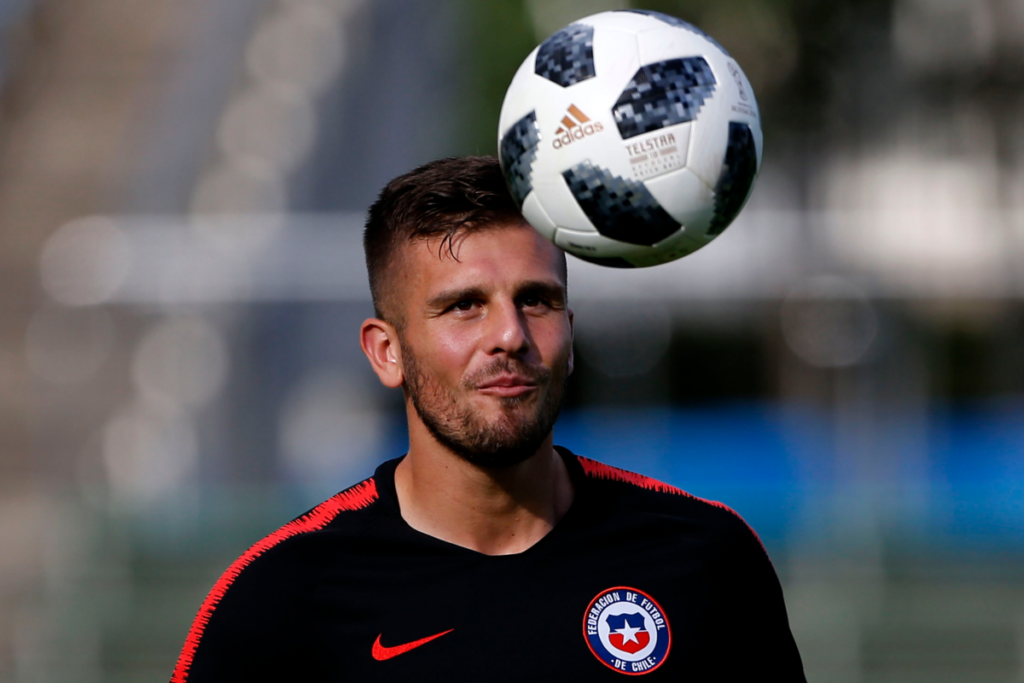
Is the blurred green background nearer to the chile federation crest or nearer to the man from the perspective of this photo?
the man

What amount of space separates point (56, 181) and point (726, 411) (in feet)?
42.8

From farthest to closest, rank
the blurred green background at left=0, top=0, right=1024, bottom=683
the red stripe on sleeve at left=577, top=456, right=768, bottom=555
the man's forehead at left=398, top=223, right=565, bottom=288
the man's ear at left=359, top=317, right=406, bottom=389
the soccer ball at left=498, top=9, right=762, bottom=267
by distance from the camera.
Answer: the blurred green background at left=0, top=0, right=1024, bottom=683
the red stripe on sleeve at left=577, top=456, right=768, bottom=555
the man's ear at left=359, top=317, right=406, bottom=389
the man's forehead at left=398, top=223, right=565, bottom=288
the soccer ball at left=498, top=9, right=762, bottom=267

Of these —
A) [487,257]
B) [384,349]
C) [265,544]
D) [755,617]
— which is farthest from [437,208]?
[755,617]

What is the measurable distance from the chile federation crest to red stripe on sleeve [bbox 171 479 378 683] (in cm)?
76

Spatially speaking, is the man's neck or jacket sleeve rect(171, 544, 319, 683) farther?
the man's neck

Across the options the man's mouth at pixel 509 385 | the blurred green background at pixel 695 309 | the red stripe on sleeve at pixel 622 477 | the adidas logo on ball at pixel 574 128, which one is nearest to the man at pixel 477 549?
the man's mouth at pixel 509 385

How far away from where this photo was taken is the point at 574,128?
276 cm

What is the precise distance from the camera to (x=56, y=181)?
20641 millimetres

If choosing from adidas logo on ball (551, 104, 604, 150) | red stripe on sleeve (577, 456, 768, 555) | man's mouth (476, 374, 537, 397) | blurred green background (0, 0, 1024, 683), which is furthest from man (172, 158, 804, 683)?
blurred green background (0, 0, 1024, 683)

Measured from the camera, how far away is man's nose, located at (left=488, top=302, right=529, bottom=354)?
2.87m

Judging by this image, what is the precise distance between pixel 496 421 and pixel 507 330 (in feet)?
0.81

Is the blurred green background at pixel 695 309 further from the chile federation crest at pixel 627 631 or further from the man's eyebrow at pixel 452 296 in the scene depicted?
the chile federation crest at pixel 627 631

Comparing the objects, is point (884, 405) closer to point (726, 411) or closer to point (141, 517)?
point (726, 411)

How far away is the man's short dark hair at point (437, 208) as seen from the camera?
3.04 m
